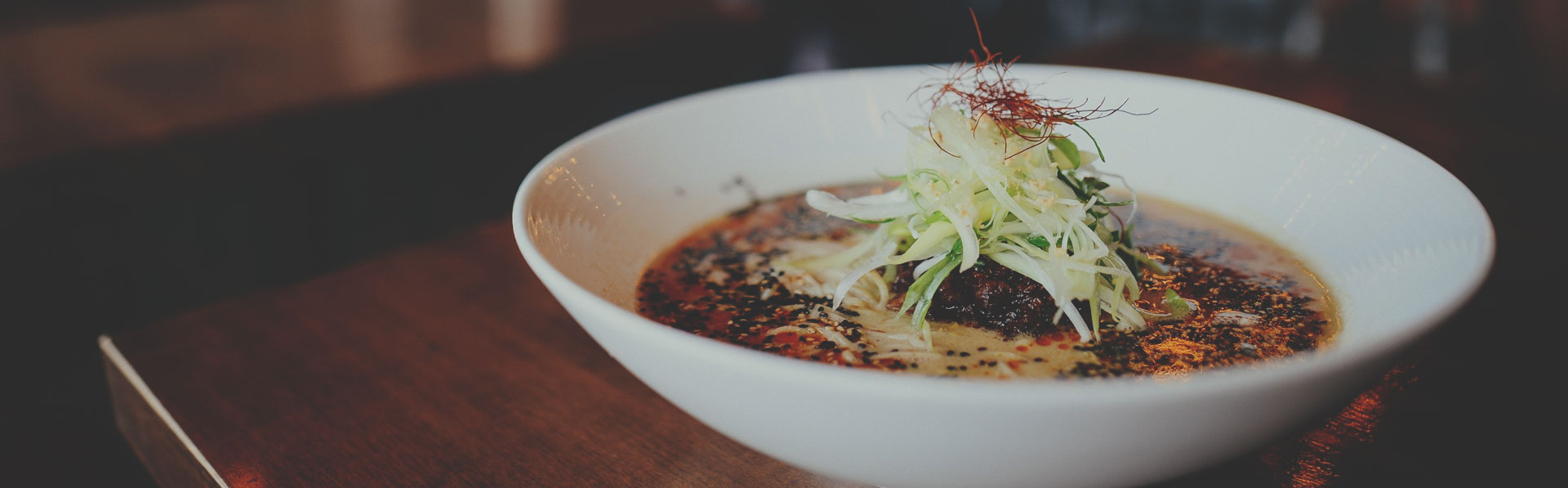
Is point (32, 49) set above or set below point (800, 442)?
below

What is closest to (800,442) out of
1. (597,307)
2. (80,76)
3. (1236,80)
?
(597,307)

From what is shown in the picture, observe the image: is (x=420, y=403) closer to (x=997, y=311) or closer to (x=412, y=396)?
(x=412, y=396)

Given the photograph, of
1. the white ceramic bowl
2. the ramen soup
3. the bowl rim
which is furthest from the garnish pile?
the bowl rim

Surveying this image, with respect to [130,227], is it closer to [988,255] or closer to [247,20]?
[247,20]

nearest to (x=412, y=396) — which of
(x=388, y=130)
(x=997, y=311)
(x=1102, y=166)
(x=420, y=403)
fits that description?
(x=420, y=403)

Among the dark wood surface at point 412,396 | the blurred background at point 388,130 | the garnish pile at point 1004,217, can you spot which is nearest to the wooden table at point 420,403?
the dark wood surface at point 412,396

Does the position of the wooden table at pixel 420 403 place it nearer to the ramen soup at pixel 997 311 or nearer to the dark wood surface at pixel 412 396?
the dark wood surface at pixel 412 396
